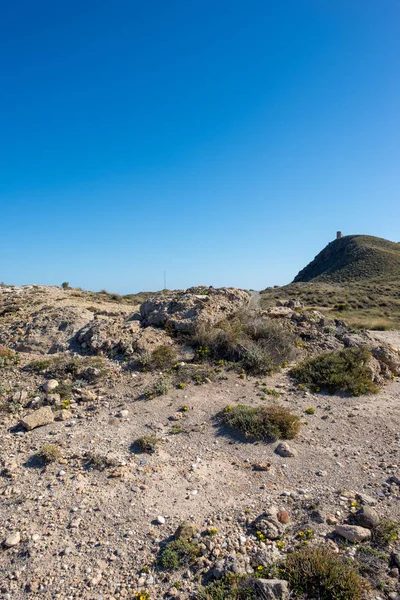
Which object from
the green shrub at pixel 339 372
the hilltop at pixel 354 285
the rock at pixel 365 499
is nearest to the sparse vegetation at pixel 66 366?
the green shrub at pixel 339 372

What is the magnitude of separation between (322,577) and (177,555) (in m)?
1.44

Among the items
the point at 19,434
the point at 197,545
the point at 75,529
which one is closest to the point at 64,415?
the point at 19,434

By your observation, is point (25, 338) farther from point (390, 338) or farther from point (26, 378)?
point (390, 338)

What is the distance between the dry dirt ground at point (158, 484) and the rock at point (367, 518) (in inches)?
6.9

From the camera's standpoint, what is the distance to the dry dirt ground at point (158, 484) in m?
3.56

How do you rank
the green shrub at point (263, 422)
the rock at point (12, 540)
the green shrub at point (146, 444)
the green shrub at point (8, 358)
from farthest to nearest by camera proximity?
the green shrub at point (8, 358) → the green shrub at point (263, 422) → the green shrub at point (146, 444) → the rock at point (12, 540)

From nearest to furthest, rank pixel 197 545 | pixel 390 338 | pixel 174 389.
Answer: pixel 197 545
pixel 174 389
pixel 390 338

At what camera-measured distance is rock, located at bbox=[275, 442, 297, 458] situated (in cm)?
556

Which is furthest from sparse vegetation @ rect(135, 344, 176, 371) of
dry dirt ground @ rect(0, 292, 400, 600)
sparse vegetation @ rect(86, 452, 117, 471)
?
sparse vegetation @ rect(86, 452, 117, 471)

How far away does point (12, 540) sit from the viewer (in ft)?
12.5

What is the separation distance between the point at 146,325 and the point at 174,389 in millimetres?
3244

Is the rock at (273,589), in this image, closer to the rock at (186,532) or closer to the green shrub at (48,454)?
the rock at (186,532)

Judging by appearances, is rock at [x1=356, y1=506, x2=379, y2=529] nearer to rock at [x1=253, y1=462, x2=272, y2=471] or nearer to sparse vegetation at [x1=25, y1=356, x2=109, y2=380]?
rock at [x1=253, y1=462, x2=272, y2=471]

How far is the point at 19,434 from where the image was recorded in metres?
→ 5.98
